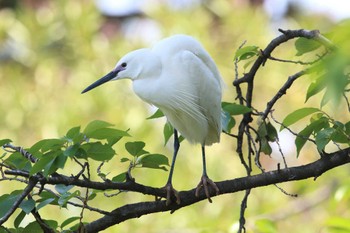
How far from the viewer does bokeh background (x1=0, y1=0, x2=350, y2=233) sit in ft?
8.76

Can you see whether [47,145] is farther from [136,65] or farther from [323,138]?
[136,65]

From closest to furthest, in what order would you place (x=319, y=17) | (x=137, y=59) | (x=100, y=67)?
(x=137, y=59), (x=100, y=67), (x=319, y=17)

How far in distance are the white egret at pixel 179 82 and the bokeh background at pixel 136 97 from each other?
58 centimetres

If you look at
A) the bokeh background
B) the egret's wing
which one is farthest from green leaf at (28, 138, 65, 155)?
the bokeh background

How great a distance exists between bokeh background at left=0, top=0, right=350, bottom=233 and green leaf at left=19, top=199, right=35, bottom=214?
1168 millimetres

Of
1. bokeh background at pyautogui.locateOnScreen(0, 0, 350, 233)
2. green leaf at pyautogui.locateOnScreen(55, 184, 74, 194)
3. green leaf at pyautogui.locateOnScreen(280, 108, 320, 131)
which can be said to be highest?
bokeh background at pyautogui.locateOnScreen(0, 0, 350, 233)

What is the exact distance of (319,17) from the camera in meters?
3.49

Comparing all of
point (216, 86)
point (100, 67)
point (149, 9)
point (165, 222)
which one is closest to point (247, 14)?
point (149, 9)

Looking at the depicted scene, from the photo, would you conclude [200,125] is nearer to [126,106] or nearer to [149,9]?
[126,106]

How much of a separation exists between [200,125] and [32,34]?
214cm

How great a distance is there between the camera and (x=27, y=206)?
0.97 metres

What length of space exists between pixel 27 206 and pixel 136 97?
6.94ft

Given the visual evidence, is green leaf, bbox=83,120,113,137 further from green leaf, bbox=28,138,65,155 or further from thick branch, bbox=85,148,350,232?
thick branch, bbox=85,148,350,232

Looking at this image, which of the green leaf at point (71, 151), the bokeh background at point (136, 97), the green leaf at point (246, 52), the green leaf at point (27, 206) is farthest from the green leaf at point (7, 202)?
the bokeh background at point (136, 97)
